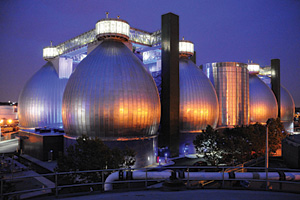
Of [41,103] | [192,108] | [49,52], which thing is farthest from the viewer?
[49,52]

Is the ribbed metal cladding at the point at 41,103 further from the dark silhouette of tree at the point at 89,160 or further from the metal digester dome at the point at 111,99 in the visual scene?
the dark silhouette of tree at the point at 89,160

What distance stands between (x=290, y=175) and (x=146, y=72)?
2442cm

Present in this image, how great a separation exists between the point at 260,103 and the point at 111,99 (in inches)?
1926

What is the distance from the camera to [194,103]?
4575 cm

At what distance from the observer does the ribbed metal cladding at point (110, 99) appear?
31.7 meters

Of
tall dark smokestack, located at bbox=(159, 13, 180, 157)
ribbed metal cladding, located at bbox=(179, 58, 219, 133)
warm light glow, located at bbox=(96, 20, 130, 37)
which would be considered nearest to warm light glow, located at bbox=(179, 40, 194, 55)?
ribbed metal cladding, located at bbox=(179, 58, 219, 133)

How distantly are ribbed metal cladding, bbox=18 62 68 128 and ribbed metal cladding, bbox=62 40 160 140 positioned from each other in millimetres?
11976

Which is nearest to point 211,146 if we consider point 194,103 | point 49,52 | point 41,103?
point 194,103

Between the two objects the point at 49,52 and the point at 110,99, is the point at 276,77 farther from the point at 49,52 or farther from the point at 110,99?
the point at 49,52

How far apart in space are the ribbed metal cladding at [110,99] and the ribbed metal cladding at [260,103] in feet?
132

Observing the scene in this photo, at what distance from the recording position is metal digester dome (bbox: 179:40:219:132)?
45.6 meters

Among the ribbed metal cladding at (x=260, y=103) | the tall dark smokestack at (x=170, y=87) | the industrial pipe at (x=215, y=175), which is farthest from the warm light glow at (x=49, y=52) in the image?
the ribbed metal cladding at (x=260, y=103)

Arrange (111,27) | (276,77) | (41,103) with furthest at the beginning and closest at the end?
(276,77) → (41,103) → (111,27)

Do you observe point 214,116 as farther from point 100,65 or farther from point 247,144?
point 100,65
